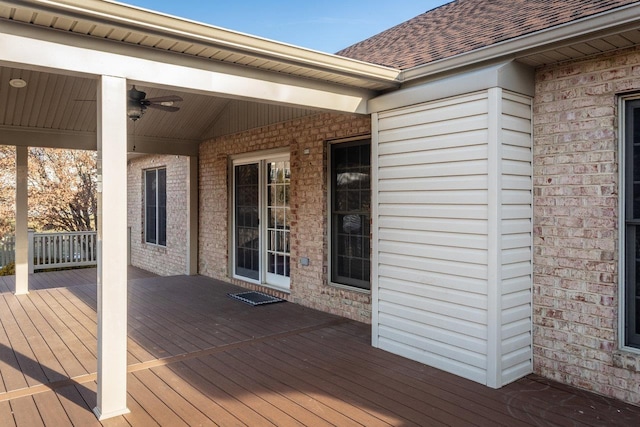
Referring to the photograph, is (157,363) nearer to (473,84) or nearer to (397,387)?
(397,387)

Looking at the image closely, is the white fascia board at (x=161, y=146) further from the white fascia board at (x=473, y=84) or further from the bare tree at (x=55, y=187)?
the bare tree at (x=55, y=187)

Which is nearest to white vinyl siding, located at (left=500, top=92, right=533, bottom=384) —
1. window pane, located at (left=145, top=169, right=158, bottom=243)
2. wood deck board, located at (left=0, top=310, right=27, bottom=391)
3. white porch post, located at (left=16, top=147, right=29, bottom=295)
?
wood deck board, located at (left=0, top=310, right=27, bottom=391)

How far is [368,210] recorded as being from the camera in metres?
5.55

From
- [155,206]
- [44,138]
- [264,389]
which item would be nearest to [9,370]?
[264,389]

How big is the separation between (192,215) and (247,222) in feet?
5.74

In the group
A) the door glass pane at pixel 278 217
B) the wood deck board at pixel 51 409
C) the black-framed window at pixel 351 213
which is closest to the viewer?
the wood deck board at pixel 51 409

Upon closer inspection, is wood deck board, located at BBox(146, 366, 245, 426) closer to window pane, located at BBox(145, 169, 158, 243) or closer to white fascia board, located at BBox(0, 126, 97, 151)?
white fascia board, located at BBox(0, 126, 97, 151)

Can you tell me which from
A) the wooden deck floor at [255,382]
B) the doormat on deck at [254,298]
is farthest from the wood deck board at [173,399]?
the doormat on deck at [254,298]

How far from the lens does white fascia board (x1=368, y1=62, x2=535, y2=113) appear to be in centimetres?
354

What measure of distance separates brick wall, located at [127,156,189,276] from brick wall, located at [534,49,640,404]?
23.2 feet

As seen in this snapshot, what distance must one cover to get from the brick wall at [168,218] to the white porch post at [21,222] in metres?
2.76

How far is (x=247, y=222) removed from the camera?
25.5ft

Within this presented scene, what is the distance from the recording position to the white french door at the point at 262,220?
23.0 feet

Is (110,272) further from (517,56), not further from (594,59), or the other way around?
(594,59)
